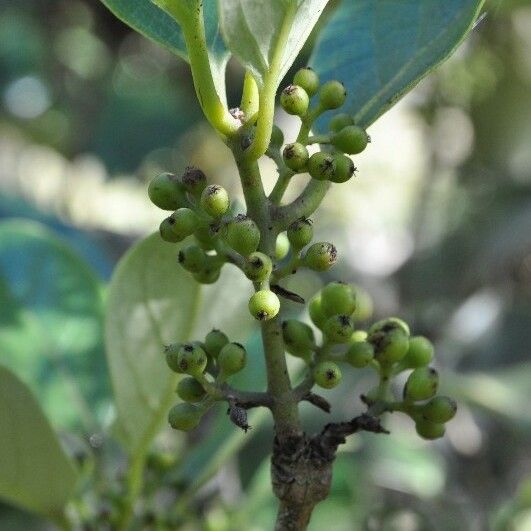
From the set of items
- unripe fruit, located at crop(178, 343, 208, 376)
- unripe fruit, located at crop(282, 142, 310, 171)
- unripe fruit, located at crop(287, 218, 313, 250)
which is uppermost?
unripe fruit, located at crop(282, 142, 310, 171)

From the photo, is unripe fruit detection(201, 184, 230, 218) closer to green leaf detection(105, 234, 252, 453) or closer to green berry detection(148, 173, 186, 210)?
green berry detection(148, 173, 186, 210)

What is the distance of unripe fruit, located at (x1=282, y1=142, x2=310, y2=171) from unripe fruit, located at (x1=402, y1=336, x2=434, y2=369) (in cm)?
26

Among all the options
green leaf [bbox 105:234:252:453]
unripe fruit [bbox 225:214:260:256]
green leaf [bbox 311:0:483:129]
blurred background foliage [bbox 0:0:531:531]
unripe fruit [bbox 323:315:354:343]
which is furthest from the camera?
blurred background foliage [bbox 0:0:531:531]

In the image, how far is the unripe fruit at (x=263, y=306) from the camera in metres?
0.83

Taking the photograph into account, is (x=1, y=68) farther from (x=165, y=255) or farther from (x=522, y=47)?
(x=165, y=255)

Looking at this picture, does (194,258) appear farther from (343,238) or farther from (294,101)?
(343,238)

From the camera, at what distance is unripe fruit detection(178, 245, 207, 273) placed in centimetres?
91

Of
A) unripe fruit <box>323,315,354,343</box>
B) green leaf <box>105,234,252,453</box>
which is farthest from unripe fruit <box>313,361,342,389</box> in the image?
green leaf <box>105,234,252,453</box>

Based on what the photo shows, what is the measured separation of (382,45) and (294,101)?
1.06 ft

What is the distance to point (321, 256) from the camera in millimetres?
880

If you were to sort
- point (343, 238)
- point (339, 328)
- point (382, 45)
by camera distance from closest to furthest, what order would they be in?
point (339, 328) → point (382, 45) → point (343, 238)

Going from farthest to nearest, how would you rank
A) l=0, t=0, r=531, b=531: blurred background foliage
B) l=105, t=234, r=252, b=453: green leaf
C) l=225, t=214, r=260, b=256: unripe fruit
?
1. l=0, t=0, r=531, b=531: blurred background foliage
2. l=105, t=234, r=252, b=453: green leaf
3. l=225, t=214, r=260, b=256: unripe fruit

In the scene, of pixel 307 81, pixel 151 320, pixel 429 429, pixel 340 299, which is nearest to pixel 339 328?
pixel 340 299

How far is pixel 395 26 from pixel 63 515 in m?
0.76
